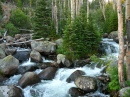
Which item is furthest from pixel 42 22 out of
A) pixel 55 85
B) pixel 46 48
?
pixel 55 85

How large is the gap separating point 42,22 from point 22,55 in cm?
465

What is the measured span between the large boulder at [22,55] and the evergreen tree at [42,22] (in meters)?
3.21

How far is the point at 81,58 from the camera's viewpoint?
15.8m

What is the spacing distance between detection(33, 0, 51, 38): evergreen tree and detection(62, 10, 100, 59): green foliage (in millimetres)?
5119

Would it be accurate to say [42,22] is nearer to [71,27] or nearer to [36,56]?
[36,56]

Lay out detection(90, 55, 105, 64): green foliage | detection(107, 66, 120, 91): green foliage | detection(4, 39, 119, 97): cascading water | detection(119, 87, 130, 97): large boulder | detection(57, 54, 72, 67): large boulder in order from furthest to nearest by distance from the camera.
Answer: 1. detection(57, 54, 72, 67): large boulder
2. detection(90, 55, 105, 64): green foliage
3. detection(4, 39, 119, 97): cascading water
4. detection(107, 66, 120, 91): green foliage
5. detection(119, 87, 130, 97): large boulder

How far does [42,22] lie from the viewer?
21078 millimetres

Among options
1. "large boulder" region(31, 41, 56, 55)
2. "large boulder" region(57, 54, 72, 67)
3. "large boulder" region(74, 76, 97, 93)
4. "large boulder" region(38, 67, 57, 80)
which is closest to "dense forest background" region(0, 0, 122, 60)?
"large boulder" region(57, 54, 72, 67)

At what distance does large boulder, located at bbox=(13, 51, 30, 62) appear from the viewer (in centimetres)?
1723

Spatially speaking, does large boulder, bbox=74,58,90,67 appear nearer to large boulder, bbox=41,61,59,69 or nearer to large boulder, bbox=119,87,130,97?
large boulder, bbox=41,61,59,69

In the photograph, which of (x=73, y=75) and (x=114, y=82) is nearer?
(x=114, y=82)

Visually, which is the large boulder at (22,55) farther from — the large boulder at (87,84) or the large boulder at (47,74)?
the large boulder at (87,84)

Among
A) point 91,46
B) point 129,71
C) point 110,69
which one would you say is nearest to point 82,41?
point 91,46

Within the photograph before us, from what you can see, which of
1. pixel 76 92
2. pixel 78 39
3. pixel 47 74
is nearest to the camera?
pixel 76 92
